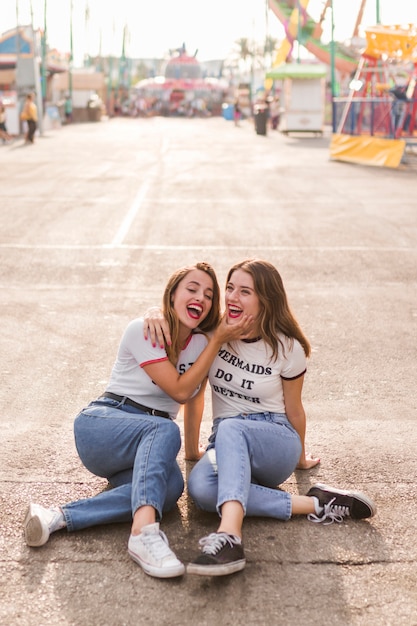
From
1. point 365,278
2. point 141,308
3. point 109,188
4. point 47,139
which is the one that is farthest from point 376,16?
point 141,308

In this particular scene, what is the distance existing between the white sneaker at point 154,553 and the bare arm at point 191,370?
0.72 m

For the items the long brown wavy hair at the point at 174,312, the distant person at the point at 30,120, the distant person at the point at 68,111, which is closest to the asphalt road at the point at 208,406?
the long brown wavy hair at the point at 174,312

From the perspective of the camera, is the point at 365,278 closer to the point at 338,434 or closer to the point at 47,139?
the point at 338,434

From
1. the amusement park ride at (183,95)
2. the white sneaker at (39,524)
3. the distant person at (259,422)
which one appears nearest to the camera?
the white sneaker at (39,524)

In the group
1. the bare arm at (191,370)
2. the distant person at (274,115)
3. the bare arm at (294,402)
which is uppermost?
the bare arm at (191,370)

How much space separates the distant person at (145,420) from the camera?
3.94 metres

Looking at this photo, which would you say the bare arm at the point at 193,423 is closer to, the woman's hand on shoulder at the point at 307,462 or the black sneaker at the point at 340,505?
the woman's hand on shoulder at the point at 307,462

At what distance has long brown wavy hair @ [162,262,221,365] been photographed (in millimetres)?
4354

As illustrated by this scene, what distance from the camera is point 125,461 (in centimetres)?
424

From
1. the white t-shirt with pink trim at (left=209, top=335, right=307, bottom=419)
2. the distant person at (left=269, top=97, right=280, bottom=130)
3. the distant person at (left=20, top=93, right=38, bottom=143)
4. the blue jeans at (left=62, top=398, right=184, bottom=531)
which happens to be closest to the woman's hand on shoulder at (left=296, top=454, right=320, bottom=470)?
the white t-shirt with pink trim at (left=209, top=335, right=307, bottom=419)

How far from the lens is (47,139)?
37219 mm

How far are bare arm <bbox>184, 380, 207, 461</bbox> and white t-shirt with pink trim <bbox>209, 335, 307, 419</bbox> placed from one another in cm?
14

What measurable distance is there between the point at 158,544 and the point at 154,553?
0.05 meters

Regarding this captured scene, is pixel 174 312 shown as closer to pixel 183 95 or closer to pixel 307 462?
pixel 307 462
